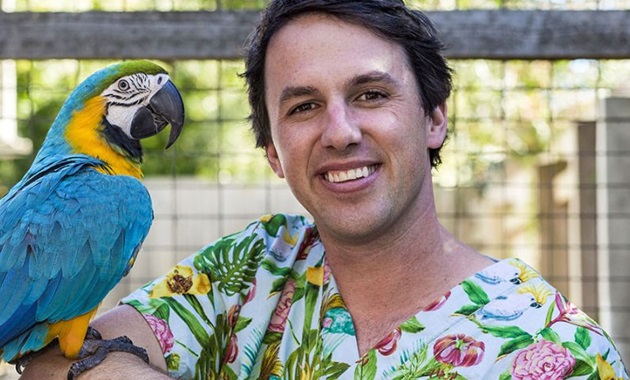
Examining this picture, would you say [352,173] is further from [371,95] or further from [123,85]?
[123,85]

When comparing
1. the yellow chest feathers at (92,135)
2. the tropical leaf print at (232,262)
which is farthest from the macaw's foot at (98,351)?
the yellow chest feathers at (92,135)

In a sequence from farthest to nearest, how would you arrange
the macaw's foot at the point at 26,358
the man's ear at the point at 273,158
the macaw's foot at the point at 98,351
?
the man's ear at the point at 273,158 → the macaw's foot at the point at 26,358 → the macaw's foot at the point at 98,351

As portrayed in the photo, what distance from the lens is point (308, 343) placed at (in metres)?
1.88

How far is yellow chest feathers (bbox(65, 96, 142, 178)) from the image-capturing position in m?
2.13

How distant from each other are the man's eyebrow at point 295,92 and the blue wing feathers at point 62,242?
1.55 ft

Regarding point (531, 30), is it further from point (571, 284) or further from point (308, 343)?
point (571, 284)

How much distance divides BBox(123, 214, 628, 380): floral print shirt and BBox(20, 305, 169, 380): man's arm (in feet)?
0.09

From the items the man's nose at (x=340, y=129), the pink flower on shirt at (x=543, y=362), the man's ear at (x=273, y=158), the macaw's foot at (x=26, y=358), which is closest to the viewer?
the pink flower on shirt at (x=543, y=362)

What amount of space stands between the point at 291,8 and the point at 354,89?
266 mm

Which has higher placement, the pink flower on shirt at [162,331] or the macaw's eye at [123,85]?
the macaw's eye at [123,85]

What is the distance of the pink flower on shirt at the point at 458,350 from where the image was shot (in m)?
1.68

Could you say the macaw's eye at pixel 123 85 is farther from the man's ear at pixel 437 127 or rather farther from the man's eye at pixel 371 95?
the man's ear at pixel 437 127

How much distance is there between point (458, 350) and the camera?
1.70 m

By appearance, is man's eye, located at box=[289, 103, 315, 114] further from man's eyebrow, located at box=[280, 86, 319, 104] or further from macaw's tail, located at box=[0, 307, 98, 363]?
macaw's tail, located at box=[0, 307, 98, 363]
